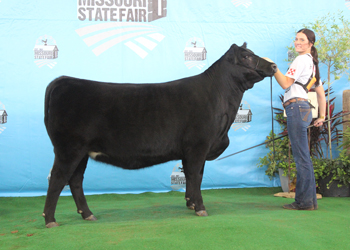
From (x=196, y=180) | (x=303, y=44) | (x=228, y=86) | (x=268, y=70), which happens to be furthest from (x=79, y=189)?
(x=303, y=44)

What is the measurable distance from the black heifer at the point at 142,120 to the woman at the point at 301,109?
31cm

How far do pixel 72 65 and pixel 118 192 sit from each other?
6.68ft

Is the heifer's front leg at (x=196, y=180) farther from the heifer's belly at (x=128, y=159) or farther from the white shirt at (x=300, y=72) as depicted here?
the white shirt at (x=300, y=72)

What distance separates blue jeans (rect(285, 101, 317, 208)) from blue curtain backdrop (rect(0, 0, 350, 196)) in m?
1.92

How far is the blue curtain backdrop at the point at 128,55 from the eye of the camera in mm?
4895

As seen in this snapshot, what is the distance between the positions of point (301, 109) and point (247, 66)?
0.69 m

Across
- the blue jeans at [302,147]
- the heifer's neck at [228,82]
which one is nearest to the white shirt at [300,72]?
the blue jeans at [302,147]

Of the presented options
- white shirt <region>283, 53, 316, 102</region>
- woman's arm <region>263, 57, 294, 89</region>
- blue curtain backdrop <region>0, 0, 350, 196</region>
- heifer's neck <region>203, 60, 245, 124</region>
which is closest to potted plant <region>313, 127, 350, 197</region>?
blue curtain backdrop <region>0, 0, 350, 196</region>

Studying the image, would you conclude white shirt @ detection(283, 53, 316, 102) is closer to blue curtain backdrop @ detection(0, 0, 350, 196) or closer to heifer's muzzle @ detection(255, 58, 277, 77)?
heifer's muzzle @ detection(255, 58, 277, 77)

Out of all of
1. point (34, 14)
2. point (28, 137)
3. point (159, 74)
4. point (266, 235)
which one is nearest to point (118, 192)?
point (28, 137)

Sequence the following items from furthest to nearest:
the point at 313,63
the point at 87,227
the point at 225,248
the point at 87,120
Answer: the point at 313,63 < the point at 87,120 < the point at 87,227 < the point at 225,248

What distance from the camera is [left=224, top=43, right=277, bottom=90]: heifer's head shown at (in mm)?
3141

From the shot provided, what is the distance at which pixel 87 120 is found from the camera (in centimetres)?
283

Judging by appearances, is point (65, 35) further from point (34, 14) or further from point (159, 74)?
point (159, 74)
